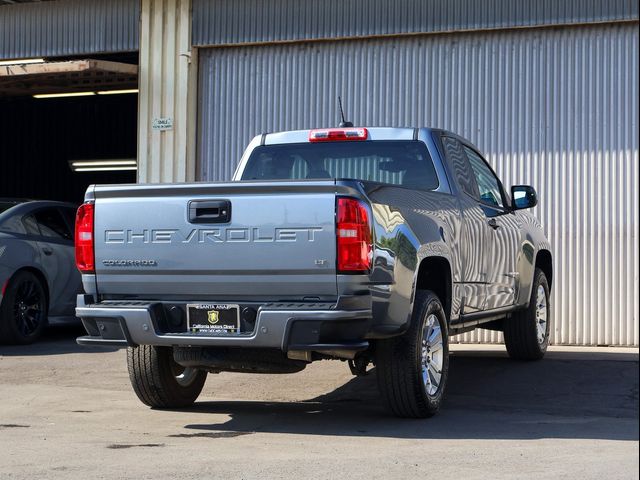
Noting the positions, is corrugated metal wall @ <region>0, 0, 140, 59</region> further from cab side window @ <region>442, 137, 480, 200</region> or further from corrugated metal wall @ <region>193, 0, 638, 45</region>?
cab side window @ <region>442, 137, 480, 200</region>

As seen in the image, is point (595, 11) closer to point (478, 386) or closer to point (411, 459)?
point (478, 386)

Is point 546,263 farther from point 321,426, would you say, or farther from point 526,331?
point 321,426

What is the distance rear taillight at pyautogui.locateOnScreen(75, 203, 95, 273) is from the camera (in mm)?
7047

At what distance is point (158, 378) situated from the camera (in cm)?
Answer: 769

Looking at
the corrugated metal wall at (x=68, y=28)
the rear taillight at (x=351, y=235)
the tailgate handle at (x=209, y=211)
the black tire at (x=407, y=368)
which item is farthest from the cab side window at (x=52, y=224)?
the rear taillight at (x=351, y=235)

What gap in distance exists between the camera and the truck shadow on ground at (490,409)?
7.03 meters

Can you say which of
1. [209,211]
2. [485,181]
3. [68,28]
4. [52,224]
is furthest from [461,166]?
[68,28]

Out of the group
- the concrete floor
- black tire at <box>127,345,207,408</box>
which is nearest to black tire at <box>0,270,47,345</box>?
the concrete floor

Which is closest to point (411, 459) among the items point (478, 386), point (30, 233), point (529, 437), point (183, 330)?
point (529, 437)

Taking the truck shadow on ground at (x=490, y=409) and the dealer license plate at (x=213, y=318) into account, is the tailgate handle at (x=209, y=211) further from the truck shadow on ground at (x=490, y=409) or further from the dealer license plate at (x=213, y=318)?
the truck shadow on ground at (x=490, y=409)

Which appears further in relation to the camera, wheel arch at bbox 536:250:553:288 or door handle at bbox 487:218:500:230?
wheel arch at bbox 536:250:553:288

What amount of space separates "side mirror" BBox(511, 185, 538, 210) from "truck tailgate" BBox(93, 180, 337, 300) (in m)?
3.39

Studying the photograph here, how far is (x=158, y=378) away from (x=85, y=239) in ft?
3.82

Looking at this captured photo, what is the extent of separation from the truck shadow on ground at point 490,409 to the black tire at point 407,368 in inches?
4.7
